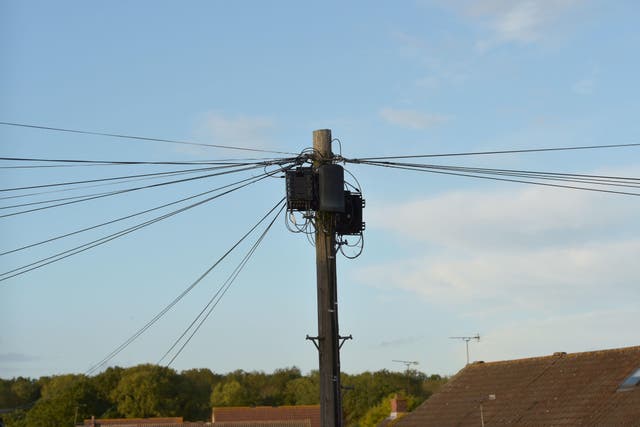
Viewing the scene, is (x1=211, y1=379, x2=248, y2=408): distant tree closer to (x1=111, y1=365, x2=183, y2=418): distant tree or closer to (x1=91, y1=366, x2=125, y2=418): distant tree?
(x1=111, y1=365, x2=183, y2=418): distant tree

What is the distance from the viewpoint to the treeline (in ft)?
314

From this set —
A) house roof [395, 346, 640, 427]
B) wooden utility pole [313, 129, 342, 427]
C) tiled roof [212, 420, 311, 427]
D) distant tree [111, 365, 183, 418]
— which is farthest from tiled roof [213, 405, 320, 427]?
wooden utility pole [313, 129, 342, 427]

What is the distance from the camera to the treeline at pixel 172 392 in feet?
314

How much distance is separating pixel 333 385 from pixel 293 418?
69072 mm

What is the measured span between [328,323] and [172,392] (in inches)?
3710

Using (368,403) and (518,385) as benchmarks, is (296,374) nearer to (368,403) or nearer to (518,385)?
(368,403)

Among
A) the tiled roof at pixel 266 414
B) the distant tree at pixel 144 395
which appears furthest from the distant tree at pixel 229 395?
the tiled roof at pixel 266 414

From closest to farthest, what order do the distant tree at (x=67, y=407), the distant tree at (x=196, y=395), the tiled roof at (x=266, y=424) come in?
the tiled roof at (x=266, y=424) < the distant tree at (x=67, y=407) < the distant tree at (x=196, y=395)

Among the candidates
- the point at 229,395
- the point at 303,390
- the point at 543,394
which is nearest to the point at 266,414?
the point at 303,390

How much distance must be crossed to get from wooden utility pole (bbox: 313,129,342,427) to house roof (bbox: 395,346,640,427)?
18.8m

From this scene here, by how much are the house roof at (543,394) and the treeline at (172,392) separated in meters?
43.6

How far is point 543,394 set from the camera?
3781cm

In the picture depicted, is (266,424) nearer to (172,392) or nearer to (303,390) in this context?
(172,392)

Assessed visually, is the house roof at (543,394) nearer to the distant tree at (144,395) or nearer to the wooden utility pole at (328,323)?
the wooden utility pole at (328,323)
